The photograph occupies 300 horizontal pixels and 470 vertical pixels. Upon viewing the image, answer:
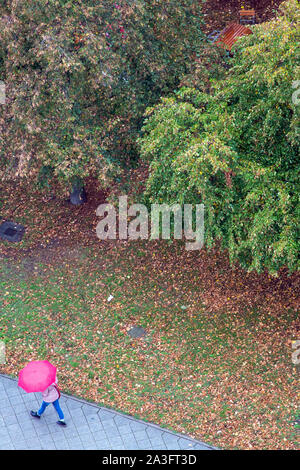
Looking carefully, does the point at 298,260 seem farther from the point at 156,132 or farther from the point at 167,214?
the point at 156,132

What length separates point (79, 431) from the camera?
12273 millimetres

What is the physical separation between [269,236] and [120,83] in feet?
17.0

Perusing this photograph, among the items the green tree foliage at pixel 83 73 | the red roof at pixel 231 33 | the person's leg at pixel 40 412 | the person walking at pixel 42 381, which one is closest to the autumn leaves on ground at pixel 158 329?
the person's leg at pixel 40 412

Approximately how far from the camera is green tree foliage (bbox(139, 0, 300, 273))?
1154 cm

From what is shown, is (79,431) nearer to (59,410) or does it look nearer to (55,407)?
(59,410)

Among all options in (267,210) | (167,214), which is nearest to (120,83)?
(167,214)

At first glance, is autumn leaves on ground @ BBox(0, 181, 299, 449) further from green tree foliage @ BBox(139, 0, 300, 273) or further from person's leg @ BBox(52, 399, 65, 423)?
green tree foliage @ BBox(139, 0, 300, 273)

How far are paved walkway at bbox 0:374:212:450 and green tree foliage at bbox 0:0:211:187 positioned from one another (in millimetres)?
5166

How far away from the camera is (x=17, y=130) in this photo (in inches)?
543

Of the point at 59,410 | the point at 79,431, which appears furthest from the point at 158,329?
the point at 59,410

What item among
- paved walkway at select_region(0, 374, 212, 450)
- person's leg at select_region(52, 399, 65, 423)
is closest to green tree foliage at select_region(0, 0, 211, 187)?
person's leg at select_region(52, 399, 65, 423)

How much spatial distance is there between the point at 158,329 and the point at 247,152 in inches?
188

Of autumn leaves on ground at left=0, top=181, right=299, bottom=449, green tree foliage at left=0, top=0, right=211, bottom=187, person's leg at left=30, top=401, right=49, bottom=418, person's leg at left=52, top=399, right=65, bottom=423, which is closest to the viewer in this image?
person's leg at left=52, top=399, right=65, bottom=423

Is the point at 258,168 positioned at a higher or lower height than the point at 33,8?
lower
